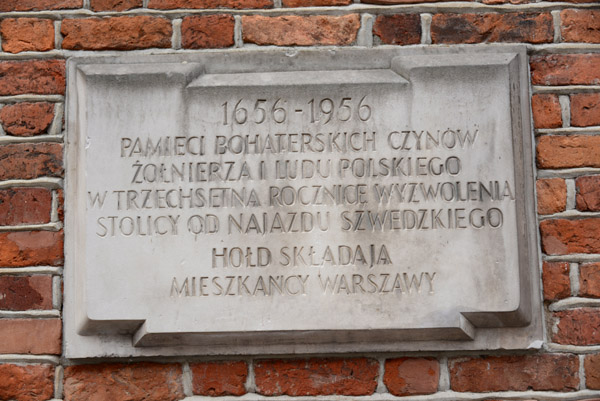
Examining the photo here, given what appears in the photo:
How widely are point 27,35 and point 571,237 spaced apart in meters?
1.59

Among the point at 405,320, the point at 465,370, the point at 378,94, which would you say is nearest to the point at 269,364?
the point at 405,320

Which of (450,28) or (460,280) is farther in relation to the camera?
(450,28)

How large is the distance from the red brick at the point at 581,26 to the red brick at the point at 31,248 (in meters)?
1.50

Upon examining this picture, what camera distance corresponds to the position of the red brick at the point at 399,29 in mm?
1928

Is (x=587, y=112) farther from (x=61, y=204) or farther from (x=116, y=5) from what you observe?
(x=61, y=204)

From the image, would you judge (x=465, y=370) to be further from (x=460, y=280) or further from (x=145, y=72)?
(x=145, y=72)

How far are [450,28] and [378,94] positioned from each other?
11.4 inches

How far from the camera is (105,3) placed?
1.96 metres

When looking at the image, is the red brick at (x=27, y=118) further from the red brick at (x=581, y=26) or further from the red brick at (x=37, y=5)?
the red brick at (x=581, y=26)

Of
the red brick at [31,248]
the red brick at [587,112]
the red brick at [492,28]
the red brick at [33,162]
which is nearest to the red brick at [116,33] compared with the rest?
the red brick at [33,162]

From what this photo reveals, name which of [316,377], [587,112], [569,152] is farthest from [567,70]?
[316,377]

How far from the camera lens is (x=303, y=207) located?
185 cm

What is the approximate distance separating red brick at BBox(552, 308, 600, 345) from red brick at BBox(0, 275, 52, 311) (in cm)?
136

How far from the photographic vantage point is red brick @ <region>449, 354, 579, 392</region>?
1.83 meters
